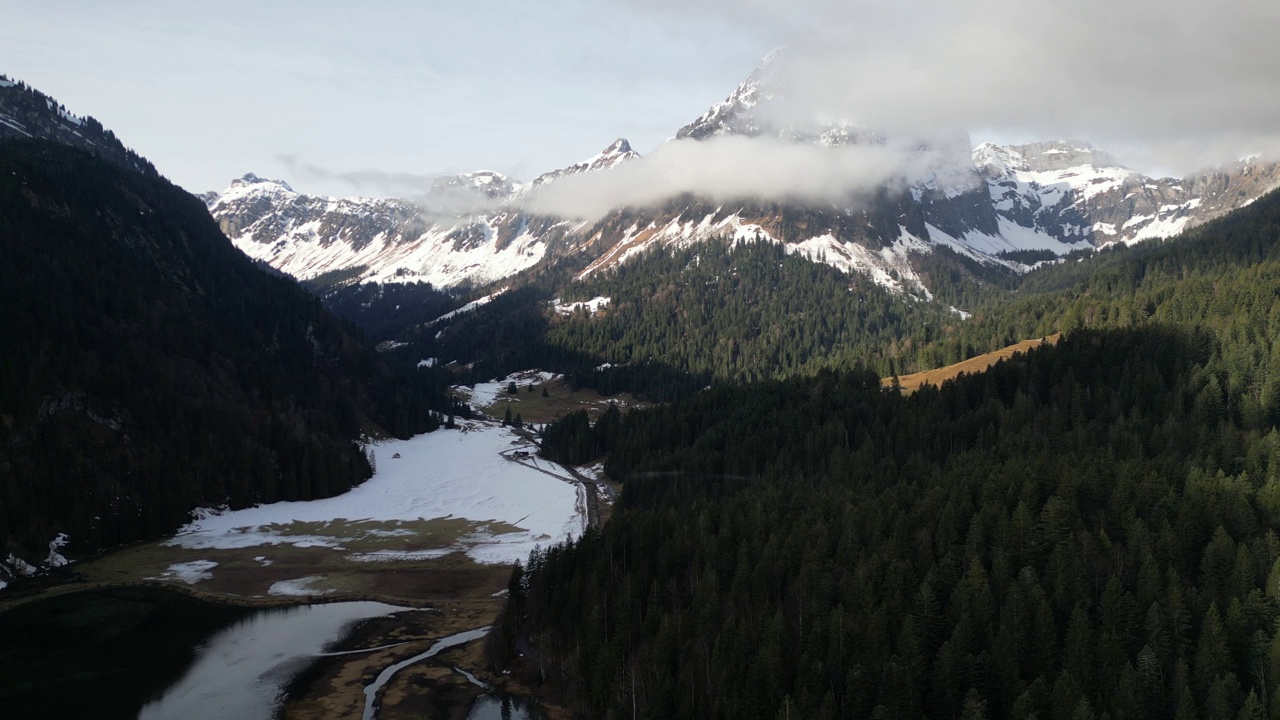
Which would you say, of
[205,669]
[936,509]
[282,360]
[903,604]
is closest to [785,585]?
[903,604]

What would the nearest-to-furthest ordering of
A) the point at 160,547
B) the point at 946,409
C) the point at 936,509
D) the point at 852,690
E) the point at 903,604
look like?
the point at 852,690 < the point at 903,604 < the point at 936,509 < the point at 160,547 < the point at 946,409

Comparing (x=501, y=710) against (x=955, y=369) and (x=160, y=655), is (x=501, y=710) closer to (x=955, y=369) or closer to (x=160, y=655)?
(x=160, y=655)

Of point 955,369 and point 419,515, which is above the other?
point 955,369

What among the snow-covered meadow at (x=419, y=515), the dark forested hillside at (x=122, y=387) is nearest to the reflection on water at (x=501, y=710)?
the snow-covered meadow at (x=419, y=515)

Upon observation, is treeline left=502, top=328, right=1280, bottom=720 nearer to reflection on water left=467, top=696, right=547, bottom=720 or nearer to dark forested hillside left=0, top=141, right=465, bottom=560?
reflection on water left=467, top=696, right=547, bottom=720

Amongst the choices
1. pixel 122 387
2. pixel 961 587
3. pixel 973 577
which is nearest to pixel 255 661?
pixel 961 587

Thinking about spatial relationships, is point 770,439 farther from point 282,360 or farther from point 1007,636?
point 282,360
